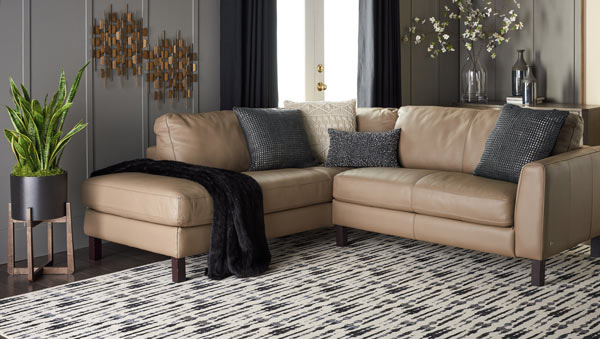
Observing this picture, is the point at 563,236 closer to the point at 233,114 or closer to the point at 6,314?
the point at 233,114

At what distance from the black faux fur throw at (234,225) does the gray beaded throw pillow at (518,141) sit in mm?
1307

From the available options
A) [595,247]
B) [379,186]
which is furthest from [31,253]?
[595,247]

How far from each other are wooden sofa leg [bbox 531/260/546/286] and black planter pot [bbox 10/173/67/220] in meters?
2.48

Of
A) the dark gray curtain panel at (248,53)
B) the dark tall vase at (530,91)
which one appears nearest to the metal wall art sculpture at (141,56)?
the dark gray curtain panel at (248,53)

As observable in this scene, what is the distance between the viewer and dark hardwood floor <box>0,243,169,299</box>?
12.4 feet

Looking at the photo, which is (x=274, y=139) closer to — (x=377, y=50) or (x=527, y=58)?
(x=377, y=50)

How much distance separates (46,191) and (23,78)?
799mm

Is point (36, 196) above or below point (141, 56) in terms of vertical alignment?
below

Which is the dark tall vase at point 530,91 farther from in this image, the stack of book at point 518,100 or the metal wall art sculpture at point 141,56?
the metal wall art sculpture at point 141,56

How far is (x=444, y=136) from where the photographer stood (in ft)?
15.5

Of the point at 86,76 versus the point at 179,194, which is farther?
the point at 86,76

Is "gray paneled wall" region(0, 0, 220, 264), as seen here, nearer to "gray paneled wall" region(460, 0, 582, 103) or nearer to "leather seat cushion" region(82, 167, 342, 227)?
"leather seat cushion" region(82, 167, 342, 227)

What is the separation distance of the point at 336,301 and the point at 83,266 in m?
1.56

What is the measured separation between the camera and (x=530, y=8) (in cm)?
665
